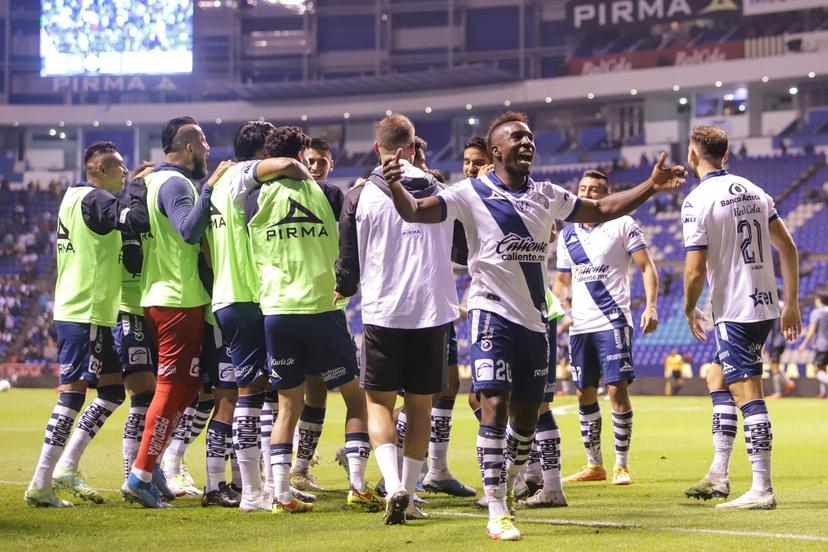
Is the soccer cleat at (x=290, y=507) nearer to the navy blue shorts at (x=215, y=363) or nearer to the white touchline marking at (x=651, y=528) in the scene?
the white touchline marking at (x=651, y=528)

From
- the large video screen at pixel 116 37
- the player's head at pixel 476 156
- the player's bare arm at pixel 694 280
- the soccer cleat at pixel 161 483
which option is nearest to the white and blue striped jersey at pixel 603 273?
the player's head at pixel 476 156

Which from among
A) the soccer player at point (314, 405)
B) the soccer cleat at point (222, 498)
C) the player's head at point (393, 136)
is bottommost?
the soccer cleat at point (222, 498)

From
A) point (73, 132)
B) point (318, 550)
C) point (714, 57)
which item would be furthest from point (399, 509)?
point (73, 132)

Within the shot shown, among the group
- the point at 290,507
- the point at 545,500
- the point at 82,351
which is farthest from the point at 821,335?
the point at 82,351

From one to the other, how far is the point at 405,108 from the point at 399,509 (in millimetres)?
49381

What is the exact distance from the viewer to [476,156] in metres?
9.41

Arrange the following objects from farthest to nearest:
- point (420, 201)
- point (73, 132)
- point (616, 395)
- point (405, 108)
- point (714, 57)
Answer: point (73, 132) → point (405, 108) → point (714, 57) → point (616, 395) → point (420, 201)

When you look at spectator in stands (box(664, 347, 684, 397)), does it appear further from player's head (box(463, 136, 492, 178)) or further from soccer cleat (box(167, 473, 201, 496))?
soccer cleat (box(167, 473, 201, 496))

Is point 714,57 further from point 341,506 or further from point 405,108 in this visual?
point 341,506

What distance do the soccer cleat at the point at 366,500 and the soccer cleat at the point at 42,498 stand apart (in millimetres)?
2123

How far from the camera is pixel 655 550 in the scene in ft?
20.9

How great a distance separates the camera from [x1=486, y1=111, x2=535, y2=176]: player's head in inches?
287

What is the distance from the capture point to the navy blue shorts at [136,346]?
920cm

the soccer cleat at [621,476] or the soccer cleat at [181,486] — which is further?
the soccer cleat at [621,476]
